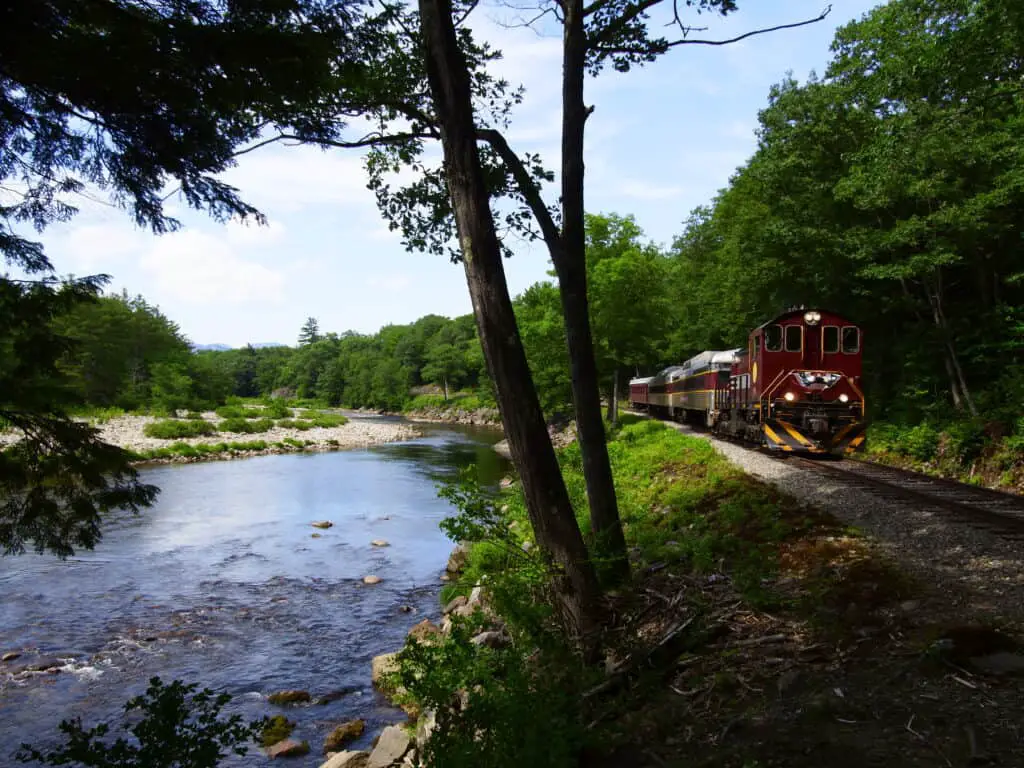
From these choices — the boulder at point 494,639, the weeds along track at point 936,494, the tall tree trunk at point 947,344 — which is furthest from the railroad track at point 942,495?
the boulder at point 494,639

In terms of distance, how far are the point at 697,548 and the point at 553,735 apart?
384cm

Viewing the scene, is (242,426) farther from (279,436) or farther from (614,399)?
(614,399)

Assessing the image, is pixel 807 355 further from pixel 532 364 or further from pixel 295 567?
pixel 532 364

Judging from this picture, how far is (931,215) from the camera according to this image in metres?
13.3

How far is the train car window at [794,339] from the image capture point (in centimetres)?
1438

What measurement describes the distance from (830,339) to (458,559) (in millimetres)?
8902

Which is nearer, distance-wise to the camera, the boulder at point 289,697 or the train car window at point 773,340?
the boulder at point 289,697

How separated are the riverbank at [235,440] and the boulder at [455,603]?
1995 cm

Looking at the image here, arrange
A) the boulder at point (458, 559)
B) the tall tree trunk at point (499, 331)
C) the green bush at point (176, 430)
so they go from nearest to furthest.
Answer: the tall tree trunk at point (499, 331)
the boulder at point (458, 559)
the green bush at point (176, 430)

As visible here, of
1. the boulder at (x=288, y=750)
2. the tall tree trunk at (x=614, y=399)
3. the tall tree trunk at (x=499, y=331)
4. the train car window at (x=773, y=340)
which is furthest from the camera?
the tall tree trunk at (x=614, y=399)

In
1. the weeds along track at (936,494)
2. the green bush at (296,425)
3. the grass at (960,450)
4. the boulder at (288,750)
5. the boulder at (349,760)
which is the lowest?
the boulder at (288,750)

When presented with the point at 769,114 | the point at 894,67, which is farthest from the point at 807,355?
the point at 769,114

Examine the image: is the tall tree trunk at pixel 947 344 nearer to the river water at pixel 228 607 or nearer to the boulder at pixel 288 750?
the river water at pixel 228 607

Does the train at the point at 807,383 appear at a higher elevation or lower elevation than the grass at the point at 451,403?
higher
